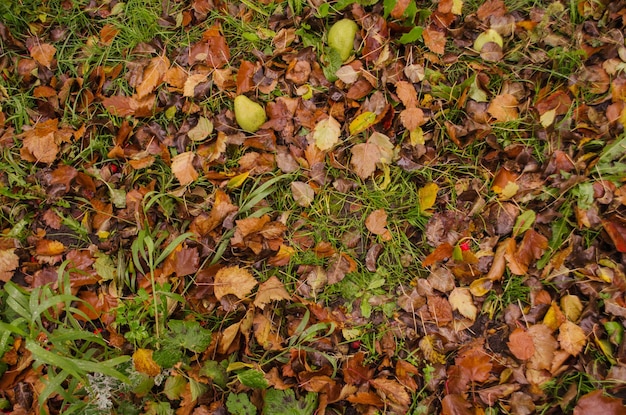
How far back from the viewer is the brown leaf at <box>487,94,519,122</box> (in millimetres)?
2148

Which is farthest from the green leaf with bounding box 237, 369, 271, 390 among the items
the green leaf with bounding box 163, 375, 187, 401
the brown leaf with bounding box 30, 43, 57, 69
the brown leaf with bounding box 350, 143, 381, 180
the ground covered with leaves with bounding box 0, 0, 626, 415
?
the brown leaf with bounding box 30, 43, 57, 69

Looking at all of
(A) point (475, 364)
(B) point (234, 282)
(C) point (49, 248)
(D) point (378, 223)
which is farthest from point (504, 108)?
(C) point (49, 248)

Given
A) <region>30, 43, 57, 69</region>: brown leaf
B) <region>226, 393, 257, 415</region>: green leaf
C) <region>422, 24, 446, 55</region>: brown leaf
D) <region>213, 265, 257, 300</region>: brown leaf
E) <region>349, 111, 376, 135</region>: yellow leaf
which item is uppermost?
<region>422, 24, 446, 55</region>: brown leaf

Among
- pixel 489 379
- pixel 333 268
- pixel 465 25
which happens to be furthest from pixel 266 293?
pixel 465 25

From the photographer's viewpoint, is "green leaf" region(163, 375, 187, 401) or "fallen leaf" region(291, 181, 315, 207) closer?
"green leaf" region(163, 375, 187, 401)

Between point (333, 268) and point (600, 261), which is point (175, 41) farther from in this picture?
point (600, 261)

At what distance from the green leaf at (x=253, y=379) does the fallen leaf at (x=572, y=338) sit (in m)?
1.25

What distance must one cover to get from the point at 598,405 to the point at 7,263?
2665mm

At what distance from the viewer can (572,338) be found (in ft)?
5.93

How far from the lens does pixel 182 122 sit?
7.67ft

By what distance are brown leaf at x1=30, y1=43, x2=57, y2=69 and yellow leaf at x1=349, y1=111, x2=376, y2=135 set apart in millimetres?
1776

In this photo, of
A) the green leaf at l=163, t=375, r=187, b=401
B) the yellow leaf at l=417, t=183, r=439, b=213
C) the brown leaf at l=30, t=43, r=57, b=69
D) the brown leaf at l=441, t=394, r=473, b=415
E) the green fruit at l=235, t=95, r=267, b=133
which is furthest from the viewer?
the brown leaf at l=30, t=43, r=57, b=69

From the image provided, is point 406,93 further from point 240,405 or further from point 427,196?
point 240,405

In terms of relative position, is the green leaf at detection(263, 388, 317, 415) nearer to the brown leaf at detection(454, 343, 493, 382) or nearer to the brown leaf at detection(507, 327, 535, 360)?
the brown leaf at detection(454, 343, 493, 382)
